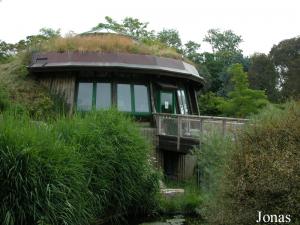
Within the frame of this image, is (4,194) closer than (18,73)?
Yes

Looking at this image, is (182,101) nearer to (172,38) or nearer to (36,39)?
(36,39)

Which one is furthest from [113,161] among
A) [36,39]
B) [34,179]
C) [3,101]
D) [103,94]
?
[36,39]

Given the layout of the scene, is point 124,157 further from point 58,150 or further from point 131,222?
point 58,150

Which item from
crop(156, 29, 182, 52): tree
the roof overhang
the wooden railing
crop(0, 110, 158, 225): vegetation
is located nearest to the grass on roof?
the roof overhang

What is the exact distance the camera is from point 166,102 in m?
19.5

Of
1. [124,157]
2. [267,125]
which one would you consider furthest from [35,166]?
[267,125]

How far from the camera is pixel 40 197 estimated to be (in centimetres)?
739

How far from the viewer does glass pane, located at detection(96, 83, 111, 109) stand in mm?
17891

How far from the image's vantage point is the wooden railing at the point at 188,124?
491 inches

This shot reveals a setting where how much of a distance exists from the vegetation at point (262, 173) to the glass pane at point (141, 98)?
10.9 metres

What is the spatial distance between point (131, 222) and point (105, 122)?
243cm

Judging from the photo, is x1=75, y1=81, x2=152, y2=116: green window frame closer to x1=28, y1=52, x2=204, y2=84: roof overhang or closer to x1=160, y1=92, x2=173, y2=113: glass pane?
x1=160, y1=92, x2=173, y2=113: glass pane

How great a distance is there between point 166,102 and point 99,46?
3.75 meters

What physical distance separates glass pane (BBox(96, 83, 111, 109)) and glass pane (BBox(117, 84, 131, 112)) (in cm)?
40
